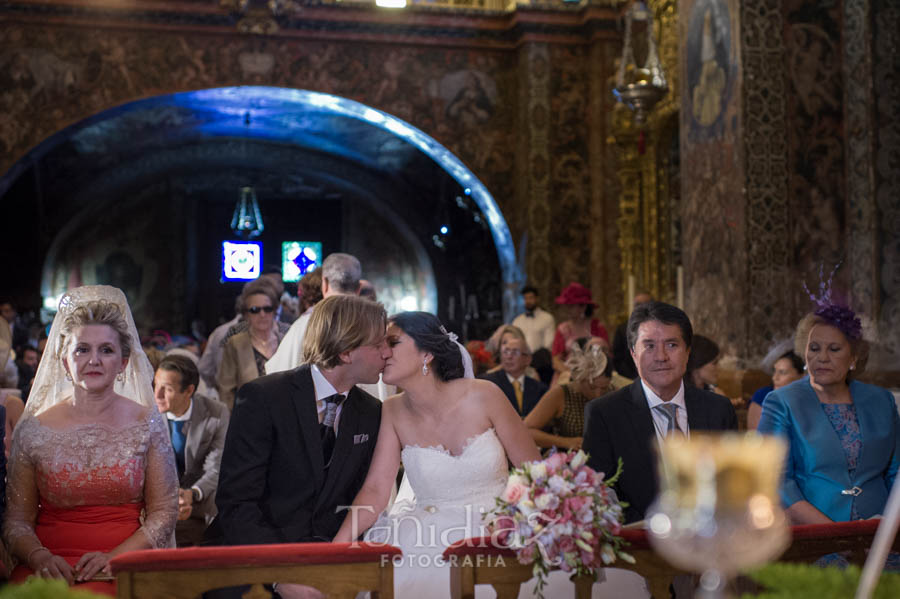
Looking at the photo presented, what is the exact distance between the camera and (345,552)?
9.46ft

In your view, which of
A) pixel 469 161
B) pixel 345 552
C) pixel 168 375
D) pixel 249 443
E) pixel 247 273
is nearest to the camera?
pixel 345 552

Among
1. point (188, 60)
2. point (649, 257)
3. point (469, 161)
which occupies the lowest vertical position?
point (649, 257)

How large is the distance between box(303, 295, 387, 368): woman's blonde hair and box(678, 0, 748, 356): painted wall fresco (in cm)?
554

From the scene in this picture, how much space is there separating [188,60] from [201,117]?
4283 millimetres

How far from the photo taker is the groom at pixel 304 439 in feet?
12.4

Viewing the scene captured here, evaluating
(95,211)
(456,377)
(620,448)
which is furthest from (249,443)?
(95,211)

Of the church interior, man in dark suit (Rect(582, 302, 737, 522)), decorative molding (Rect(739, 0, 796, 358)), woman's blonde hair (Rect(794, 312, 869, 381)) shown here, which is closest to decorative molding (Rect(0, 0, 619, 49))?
the church interior

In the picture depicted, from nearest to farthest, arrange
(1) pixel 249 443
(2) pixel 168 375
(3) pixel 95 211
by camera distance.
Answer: (1) pixel 249 443 < (2) pixel 168 375 < (3) pixel 95 211

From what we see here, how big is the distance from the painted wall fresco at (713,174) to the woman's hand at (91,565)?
6.34m

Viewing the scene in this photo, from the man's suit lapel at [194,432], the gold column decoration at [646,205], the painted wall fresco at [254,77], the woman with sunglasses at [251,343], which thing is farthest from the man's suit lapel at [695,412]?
the painted wall fresco at [254,77]

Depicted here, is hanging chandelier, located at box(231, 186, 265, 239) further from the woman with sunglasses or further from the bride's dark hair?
the bride's dark hair

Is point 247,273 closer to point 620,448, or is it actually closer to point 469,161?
point 469,161

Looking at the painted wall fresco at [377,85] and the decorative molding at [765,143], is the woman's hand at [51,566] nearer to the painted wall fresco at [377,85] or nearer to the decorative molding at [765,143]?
the decorative molding at [765,143]

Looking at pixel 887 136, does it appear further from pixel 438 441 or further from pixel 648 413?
pixel 438 441
